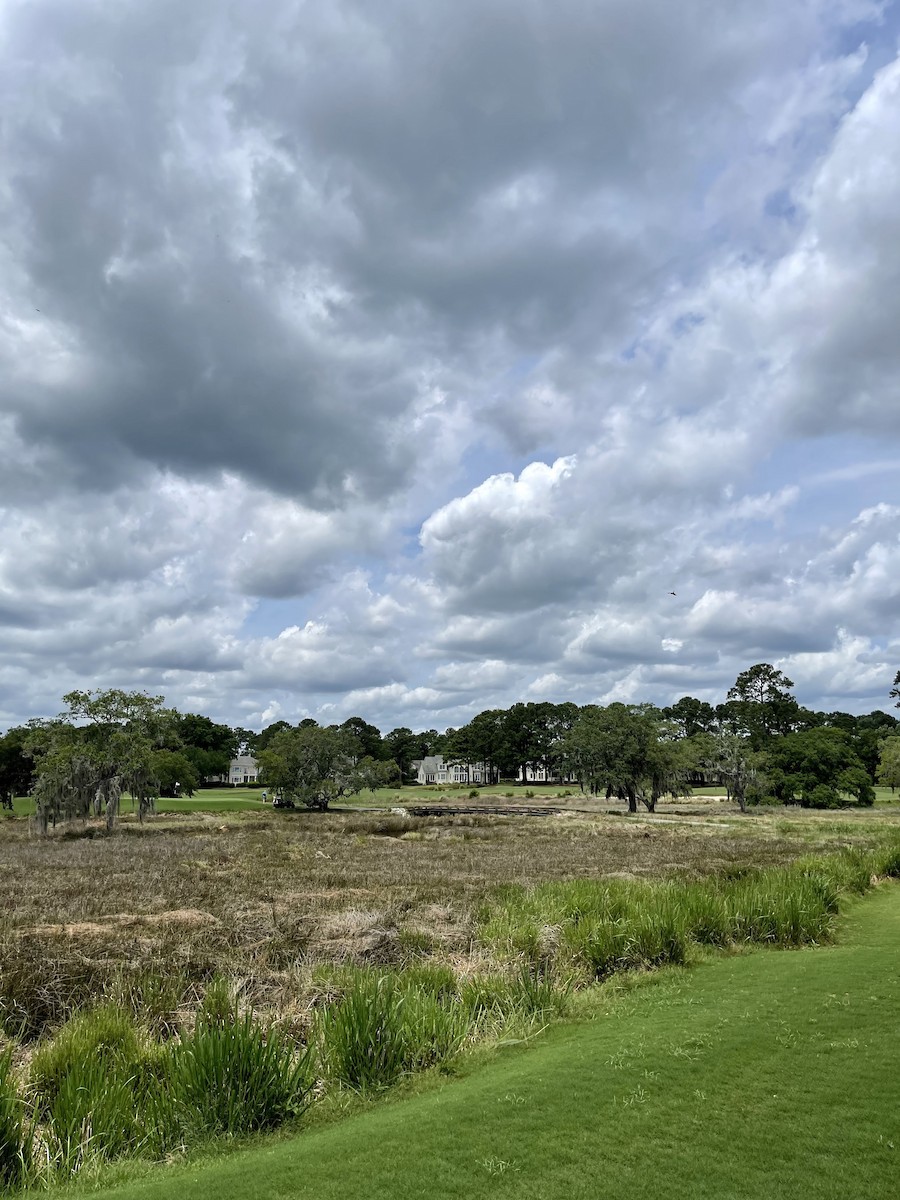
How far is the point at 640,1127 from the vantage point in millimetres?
5812

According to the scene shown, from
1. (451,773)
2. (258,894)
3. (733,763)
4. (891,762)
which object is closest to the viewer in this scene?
(258,894)

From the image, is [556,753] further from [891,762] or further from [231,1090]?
[231,1090]

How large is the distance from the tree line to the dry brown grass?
445 cm

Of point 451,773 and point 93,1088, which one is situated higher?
point 93,1088

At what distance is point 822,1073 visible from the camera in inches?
268

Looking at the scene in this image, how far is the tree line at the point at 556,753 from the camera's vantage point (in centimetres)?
4731

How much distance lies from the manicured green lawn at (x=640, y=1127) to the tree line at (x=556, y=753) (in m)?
44.7

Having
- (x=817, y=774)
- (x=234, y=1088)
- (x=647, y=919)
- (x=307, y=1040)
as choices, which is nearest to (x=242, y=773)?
(x=817, y=774)

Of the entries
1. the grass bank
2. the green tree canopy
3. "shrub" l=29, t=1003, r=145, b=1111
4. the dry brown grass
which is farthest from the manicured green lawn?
the green tree canopy

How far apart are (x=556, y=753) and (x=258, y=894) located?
225 feet

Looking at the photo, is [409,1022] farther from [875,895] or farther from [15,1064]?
[875,895]

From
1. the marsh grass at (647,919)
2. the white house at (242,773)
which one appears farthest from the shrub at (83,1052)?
the white house at (242,773)

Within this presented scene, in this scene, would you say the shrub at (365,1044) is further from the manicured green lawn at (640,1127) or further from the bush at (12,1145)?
the bush at (12,1145)

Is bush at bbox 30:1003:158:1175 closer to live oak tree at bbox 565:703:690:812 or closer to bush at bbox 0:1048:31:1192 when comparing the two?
bush at bbox 0:1048:31:1192
